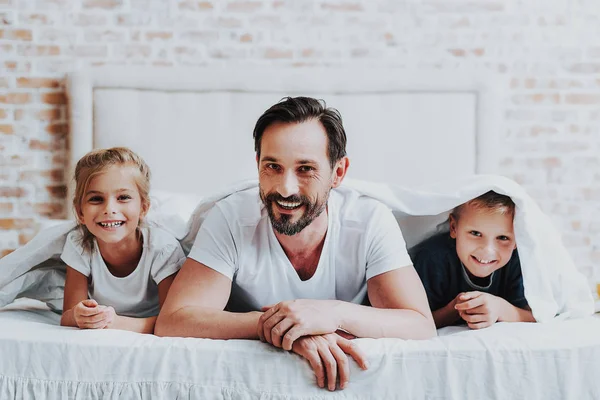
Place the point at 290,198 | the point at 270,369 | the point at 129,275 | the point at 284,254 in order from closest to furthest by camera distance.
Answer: the point at 270,369, the point at 290,198, the point at 284,254, the point at 129,275

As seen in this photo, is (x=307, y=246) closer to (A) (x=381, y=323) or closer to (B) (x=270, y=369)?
(A) (x=381, y=323)

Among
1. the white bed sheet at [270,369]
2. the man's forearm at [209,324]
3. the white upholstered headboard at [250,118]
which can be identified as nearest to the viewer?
the white bed sheet at [270,369]

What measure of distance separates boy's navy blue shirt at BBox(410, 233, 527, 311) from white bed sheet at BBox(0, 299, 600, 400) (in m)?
0.43

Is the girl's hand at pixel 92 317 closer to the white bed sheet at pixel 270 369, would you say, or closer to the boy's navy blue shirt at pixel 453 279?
the white bed sheet at pixel 270 369

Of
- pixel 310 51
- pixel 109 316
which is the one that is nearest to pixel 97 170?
pixel 109 316

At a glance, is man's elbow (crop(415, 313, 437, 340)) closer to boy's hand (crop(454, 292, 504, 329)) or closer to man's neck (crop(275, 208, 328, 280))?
boy's hand (crop(454, 292, 504, 329))

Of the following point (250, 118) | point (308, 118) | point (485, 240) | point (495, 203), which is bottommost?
point (485, 240)

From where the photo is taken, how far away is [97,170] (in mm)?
1706

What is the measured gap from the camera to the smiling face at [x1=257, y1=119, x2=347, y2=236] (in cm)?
151

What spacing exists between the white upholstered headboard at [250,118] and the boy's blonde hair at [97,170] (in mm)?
724

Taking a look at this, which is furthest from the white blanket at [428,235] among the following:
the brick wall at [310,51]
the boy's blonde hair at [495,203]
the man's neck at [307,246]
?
the brick wall at [310,51]

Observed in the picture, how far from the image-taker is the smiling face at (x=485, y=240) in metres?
1.68

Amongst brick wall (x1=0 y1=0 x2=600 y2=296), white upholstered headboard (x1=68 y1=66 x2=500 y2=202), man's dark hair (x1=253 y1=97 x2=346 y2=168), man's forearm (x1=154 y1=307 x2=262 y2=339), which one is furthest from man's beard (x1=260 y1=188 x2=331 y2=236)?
brick wall (x1=0 y1=0 x2=600 y2=296)

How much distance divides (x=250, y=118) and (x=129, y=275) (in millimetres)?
1016
